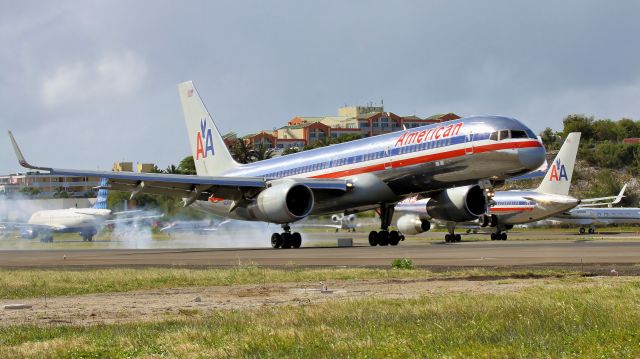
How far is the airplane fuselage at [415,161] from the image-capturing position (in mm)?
39344

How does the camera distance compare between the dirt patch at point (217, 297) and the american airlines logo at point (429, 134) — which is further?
the american airlines logo at point (429, 134)

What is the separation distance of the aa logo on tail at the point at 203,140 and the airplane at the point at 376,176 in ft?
20.6

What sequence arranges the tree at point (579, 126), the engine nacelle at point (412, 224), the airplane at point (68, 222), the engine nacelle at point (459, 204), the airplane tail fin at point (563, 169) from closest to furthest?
the engine nacelle at point (459, 204)
the engine nacelle at point (412, 224)
the airplane tail fin at point (563, 169)
the airplane at point (68, 222)
the tree at point (579, 126)

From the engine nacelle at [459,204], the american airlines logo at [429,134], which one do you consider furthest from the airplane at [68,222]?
the american airlines logo at [429,134]

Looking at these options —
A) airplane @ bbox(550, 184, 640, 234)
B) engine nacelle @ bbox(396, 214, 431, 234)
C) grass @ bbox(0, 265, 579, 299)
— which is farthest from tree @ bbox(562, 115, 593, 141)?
grass @ bbox(0, 265, 579, 299)

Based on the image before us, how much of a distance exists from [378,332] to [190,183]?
33.2 m

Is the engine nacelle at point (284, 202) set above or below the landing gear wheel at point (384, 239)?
above

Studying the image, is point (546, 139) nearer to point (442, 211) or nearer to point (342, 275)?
point (442, 211)

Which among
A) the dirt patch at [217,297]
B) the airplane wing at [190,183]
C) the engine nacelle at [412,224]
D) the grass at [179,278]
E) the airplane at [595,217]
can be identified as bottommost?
the dirt patch at [217,297]

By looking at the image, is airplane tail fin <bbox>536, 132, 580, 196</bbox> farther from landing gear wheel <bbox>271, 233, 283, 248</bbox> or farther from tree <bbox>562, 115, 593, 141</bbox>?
tree <bbox>562, 115, 593, 141</bbox>

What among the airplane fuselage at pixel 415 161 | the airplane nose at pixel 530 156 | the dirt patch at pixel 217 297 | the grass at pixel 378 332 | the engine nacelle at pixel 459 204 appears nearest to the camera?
the grass at pixel 378 332

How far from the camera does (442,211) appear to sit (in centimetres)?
4569

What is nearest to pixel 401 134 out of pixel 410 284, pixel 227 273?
pixel 227 273

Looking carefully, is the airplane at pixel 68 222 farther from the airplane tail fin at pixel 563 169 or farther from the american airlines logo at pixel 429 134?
the american airlines logo at pixel 429 134
